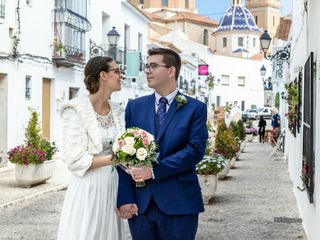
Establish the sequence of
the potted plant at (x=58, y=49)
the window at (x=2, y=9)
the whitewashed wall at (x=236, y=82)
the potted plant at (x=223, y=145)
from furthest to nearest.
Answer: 1. the whitewashed wall at (x=236, y=82)
2. the potted plant at (x=58, y=49)
3. the window at (x=2, y=9)
4. the potted plant at (x=223, y=145)

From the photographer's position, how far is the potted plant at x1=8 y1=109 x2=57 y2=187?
1280 cm

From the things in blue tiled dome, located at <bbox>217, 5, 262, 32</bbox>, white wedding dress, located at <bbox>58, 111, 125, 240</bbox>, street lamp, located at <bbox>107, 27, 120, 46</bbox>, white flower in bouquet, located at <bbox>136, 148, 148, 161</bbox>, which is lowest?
white wedding dress, located at <bbox>58, 111, 125, 240</bbox>

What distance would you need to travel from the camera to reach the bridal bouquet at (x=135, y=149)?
3.90 metres

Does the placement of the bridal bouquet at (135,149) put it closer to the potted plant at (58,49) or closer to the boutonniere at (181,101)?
the boutonniere at (181,101)

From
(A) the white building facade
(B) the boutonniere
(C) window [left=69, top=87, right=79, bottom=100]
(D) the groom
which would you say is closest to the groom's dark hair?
(D) the groom

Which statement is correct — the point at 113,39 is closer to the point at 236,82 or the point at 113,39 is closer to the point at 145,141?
the point at 145,141

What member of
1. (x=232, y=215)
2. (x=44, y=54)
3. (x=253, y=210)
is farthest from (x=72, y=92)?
(x=232, y=215)

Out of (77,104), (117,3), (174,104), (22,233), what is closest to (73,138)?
(77,104)

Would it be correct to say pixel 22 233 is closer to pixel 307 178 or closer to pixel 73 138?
pixel 307 178

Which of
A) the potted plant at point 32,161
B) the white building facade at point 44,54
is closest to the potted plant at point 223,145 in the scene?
the potted plant at point 32,161

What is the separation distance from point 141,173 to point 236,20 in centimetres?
9703

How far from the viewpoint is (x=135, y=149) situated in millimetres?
3908

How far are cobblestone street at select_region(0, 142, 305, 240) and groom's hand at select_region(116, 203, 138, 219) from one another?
13.0 feet

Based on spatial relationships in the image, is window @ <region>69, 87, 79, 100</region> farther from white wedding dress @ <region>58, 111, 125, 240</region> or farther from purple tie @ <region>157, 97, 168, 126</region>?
purple tie @ <region>157, 97, 168, 126</region>
